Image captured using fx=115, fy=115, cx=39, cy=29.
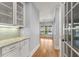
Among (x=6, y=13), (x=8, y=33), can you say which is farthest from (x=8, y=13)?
(x=8, y=33)

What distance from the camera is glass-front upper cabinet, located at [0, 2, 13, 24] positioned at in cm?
279

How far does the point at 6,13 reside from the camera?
3066 mm

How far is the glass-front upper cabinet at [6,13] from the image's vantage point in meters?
2.79

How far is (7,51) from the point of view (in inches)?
93.7

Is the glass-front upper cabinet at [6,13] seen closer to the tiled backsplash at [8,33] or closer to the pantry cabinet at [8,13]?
the pantry cabinet at [8,13]

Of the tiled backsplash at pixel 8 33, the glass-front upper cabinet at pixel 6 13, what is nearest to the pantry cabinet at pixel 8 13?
the glass-front upper cabinet at pixel 6 13

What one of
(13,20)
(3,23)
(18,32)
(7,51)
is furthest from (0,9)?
(18,32)

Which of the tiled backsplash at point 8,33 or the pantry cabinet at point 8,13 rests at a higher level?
the pantry cabinet at point 8,13

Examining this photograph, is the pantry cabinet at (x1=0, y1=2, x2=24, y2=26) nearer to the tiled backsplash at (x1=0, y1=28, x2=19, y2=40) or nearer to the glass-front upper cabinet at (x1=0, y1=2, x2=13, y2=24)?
the glass-front upper cabinet at (x1=0, y1=2, x2=13, y2=24)

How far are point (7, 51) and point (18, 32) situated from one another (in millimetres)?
2434

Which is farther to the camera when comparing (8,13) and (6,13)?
(8,13)

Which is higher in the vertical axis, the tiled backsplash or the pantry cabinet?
the pantry cabinet

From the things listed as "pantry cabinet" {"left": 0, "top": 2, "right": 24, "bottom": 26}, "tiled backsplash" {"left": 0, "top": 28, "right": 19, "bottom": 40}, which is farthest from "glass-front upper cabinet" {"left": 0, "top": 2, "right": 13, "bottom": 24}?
"tiled backsplash" {"left": 0, "top": 28, "right": 19, "bottom": 40}

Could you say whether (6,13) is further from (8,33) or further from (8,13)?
(8,33)
